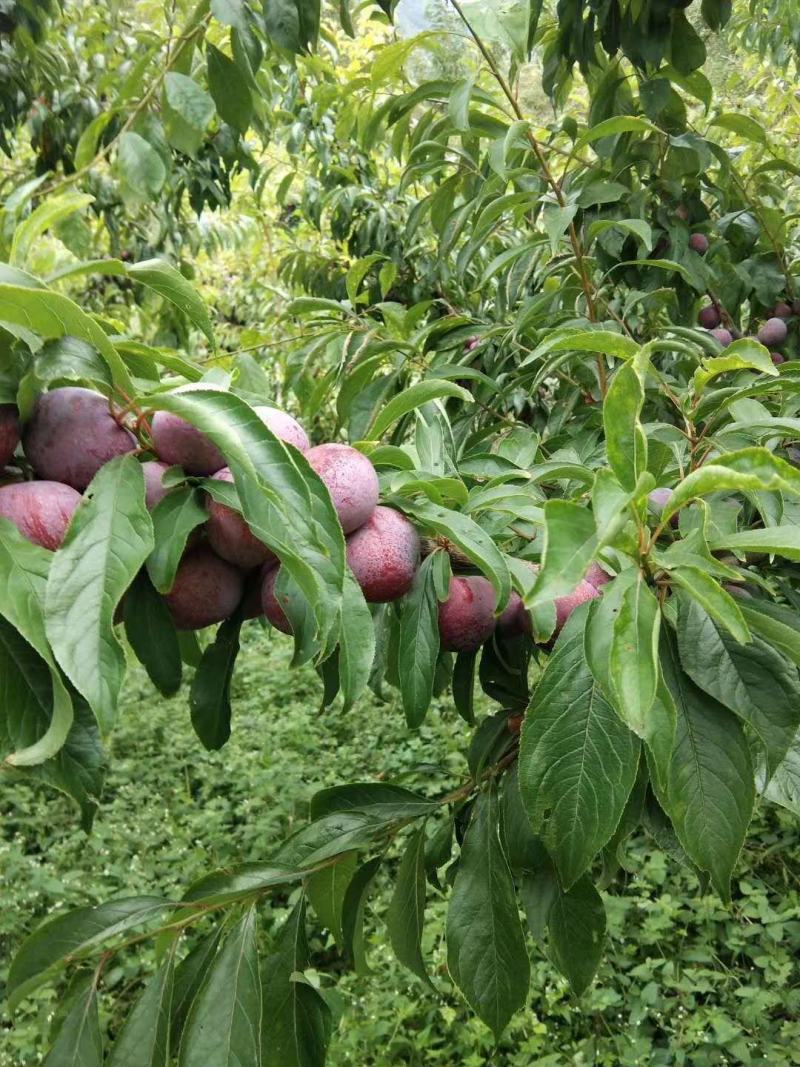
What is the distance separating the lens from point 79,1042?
28.3 inches

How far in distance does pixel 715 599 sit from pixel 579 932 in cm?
39

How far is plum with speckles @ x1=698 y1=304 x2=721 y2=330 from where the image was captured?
1613 mm

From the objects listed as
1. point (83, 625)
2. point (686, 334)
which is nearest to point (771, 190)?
point (686, 334)

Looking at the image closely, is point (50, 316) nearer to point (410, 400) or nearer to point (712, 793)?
point (410, 400)

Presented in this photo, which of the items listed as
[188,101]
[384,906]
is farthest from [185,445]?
[384,906]

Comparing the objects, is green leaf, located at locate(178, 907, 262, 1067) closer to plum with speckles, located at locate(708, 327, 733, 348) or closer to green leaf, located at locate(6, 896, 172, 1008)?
green leaf, located at locate(6, 896, 172, 1008)

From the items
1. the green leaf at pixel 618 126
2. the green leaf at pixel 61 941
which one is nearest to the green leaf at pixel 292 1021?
the green leaf at pixel 61 941

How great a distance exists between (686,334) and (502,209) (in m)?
0.31

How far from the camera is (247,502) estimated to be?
1.64ft

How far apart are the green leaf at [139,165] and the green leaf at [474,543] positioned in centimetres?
115

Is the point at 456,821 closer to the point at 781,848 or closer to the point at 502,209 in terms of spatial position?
the point at 502,209

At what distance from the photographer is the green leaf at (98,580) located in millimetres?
447

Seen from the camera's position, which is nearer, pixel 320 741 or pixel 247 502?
pixel 247 502

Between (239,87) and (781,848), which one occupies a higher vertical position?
(239,87)
